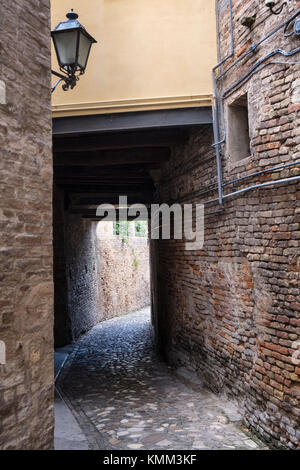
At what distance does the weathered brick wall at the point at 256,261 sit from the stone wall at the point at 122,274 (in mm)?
11127

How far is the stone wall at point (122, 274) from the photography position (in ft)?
56.3

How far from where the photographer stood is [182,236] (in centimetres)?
688

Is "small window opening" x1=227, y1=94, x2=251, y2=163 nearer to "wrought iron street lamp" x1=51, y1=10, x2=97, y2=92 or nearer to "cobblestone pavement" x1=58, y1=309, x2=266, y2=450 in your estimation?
"wrought iron street lamp" x1=51, y1=10, x2=97, y2=92

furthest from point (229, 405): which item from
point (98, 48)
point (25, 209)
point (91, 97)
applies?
point (98, 48)

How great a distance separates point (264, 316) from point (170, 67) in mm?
3602

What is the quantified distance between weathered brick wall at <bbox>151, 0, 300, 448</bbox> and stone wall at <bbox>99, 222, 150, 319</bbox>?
36.5 ft

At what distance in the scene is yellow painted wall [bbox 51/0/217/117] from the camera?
5.67 meters

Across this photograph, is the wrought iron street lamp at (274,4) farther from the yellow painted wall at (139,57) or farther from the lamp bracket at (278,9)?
the yellow painted wall at (139,57)

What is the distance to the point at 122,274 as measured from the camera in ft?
63.4

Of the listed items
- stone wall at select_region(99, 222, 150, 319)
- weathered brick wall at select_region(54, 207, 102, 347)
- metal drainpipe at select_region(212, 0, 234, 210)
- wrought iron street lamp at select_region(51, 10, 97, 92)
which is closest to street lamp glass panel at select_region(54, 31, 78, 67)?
wrought iron street lamp at select_region(51, 10, 97, 92)

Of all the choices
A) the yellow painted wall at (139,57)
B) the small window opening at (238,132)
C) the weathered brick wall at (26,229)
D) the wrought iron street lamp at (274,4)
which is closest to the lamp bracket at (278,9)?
the wrought iron street lamp at (274,4)

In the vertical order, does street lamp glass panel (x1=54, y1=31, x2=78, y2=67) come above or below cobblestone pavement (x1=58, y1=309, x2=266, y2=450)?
above

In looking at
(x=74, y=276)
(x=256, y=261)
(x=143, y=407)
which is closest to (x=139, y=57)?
(x=256, y=261)
